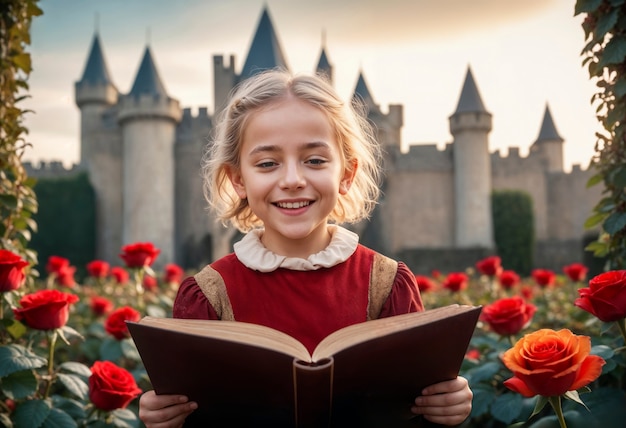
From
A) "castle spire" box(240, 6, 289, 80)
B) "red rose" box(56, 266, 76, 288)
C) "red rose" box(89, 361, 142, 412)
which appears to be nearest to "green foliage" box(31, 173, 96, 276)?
"castle spire" box(240, 6, 289, 80)

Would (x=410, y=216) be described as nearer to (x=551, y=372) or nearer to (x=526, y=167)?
(x=526, y=167)

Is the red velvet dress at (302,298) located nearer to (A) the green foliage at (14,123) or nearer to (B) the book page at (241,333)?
(B) the book page at (241,333)

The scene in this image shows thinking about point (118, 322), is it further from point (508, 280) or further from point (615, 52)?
point (508, 280)

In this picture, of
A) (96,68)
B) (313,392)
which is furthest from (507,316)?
(96,68)

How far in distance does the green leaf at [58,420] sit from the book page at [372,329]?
1195mm

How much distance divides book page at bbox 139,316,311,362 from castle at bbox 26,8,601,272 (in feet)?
62.0

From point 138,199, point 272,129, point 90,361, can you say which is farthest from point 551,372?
point 138,199

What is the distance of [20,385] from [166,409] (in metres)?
0.97

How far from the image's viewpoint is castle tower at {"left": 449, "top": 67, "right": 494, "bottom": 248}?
22.3 meters

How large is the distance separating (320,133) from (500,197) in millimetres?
21898

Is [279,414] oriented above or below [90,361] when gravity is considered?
above

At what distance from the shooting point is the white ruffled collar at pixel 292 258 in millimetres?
1710

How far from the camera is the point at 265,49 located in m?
22.1

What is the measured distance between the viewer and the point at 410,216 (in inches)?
921
